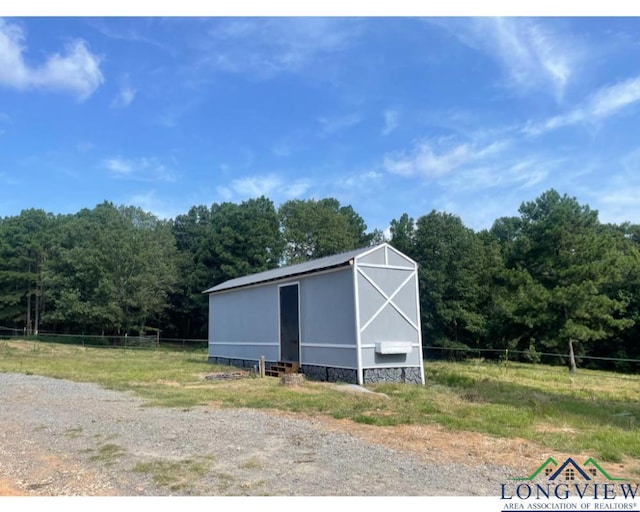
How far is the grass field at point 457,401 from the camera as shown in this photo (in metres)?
6.58

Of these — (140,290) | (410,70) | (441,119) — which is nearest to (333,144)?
(441,119)

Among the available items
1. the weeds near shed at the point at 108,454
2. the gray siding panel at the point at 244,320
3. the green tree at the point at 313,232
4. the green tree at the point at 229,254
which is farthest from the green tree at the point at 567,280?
the weeds near shed at the point at 108,454

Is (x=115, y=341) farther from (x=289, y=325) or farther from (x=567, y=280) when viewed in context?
(x=567, y=280)

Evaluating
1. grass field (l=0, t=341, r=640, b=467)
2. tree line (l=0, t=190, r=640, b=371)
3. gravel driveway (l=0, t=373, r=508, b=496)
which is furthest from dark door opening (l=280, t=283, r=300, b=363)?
tree line (l=0, t=190, r=640, b=371)

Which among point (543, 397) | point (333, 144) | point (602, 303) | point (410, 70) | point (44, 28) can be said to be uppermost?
point (333, 144)

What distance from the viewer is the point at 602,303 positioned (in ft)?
71.1

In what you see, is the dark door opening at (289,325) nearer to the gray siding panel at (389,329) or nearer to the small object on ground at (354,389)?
the gray siding panel at (389,329)

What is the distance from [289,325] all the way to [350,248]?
797 inches

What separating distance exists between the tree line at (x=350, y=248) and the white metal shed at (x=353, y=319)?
454 inches

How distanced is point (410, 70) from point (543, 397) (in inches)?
311

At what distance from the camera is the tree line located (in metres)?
23.5

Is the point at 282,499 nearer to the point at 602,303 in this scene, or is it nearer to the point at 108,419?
the point at 108,419

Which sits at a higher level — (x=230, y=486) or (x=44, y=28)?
(x=44, y=28)

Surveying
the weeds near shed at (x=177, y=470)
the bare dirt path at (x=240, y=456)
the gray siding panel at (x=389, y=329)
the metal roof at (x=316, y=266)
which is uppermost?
the metal roof at (x=316, y=266)
